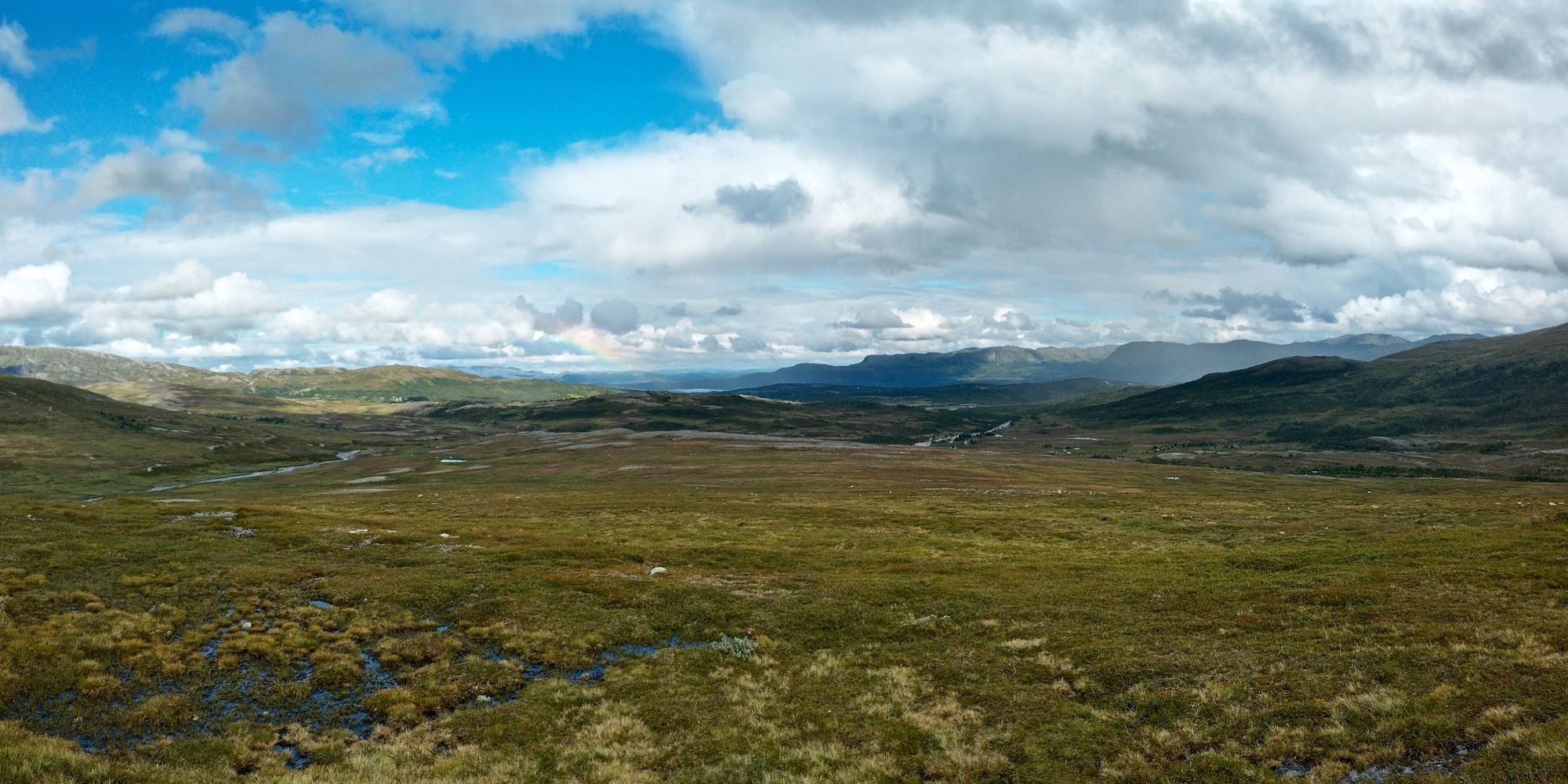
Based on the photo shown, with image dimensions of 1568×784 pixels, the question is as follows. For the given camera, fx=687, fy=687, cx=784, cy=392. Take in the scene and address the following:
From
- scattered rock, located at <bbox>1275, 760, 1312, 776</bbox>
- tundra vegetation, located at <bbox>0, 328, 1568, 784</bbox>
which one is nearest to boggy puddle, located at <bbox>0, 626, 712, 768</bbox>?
tundra vegetation, located at <bbox>0, 328, 1568, 784</bbox>

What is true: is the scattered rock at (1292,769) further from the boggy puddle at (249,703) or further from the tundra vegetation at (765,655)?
the boggy puddle at (249,703)

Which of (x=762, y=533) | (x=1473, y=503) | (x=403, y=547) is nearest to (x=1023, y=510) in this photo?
(x=762, y=533)

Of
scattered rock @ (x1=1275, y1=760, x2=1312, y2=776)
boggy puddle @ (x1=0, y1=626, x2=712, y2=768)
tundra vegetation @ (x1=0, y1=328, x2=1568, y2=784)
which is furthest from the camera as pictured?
boggy puddle @ (x1=0, y1=626, x2=712, y2=768)

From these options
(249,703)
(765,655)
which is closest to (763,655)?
(765,655)

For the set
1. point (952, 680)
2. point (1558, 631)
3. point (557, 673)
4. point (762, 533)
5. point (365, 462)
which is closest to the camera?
point (1558, 631)

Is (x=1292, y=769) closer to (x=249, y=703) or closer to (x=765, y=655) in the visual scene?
(x=765, y=655)

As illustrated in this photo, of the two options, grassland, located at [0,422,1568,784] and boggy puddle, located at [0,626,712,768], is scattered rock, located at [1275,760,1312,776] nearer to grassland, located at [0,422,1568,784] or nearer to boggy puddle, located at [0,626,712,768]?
grassland, located at [0,422,1568,784]

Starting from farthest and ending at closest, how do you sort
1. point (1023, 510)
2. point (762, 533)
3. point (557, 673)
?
point (1023, 510), point (762, 533), point (557, 673)

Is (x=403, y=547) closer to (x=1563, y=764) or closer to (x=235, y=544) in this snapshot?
(x=235, y=544)
